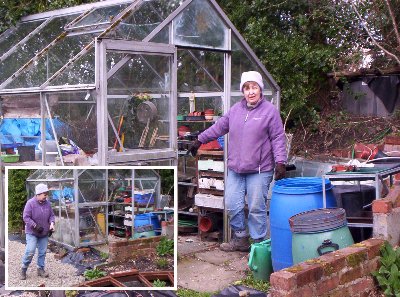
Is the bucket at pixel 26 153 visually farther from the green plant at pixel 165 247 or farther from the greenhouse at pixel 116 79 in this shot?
the green plant at pixel 165 247

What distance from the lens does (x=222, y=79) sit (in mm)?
7625

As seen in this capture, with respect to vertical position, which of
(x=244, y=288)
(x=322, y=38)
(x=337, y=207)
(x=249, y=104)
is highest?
(x=322, y=38)

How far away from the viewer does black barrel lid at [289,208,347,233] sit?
15.4 ft

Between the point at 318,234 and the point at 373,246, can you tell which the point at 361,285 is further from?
the point at 318,234

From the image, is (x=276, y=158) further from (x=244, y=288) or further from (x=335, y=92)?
(x=335, y=92)

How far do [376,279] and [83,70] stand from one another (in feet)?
11.2

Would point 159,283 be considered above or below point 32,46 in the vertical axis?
below

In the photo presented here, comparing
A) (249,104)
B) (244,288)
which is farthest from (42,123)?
(244,288)

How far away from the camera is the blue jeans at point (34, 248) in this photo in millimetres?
2750

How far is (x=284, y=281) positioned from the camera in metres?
3.86

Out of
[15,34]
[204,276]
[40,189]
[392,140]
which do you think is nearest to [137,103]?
[204,276]

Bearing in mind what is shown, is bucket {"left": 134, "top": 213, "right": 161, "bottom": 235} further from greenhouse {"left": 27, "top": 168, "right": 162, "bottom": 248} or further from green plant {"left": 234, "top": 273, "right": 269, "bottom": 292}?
green plant {"left": 234, "top": 273, "right": 269, "bottom": 292}

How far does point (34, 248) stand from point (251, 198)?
3551mm

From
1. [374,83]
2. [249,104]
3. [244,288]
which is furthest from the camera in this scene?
[374,83]
